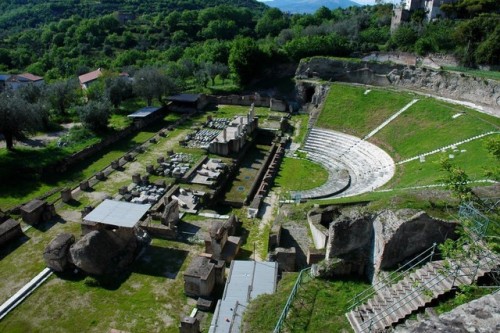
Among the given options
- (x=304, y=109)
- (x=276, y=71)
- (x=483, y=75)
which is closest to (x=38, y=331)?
(x=304, y=109)

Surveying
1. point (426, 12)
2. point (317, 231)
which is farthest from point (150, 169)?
point (426, 12)

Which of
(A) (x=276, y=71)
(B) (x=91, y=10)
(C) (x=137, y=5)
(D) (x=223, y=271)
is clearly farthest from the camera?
(C) (x=137, y=5)

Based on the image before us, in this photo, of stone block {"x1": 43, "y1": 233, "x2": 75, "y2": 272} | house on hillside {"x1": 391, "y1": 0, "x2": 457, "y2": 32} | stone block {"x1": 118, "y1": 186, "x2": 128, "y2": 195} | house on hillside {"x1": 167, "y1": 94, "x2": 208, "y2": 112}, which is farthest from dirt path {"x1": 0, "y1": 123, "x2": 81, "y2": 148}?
house on hillside {"x1": 391, "y1": 0, "x2": 457, "y2": 32}

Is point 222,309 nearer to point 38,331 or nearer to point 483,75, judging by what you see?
point 38,331

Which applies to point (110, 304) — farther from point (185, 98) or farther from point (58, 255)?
point (185, 98)

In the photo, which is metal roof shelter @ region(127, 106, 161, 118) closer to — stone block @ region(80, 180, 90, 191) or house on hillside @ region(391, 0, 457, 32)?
stone block @ region(80, 180, 90, 191)

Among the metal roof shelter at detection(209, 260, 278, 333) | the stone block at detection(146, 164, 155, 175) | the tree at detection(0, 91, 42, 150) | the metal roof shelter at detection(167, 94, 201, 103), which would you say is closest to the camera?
the metal roof shelter at detection(209, 260, 278, 333)
